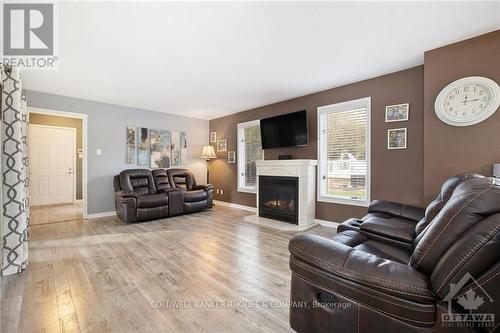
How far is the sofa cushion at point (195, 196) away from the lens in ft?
16.3

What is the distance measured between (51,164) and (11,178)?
16.1ft

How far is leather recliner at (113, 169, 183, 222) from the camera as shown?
426cm

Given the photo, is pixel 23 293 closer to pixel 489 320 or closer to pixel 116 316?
pixel 116 316

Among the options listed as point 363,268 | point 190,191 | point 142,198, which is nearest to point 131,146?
point 142,198

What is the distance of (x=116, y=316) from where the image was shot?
1648mm

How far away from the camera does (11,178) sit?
91.2 inches

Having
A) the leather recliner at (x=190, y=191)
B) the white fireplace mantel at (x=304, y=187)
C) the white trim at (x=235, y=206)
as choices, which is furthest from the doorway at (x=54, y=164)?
the white fireplace mantel at (x=304, y=187)

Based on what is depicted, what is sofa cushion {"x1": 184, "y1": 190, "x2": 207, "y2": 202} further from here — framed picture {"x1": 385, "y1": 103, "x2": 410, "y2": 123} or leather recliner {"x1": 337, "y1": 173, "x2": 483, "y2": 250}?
framed picture {"x1": 385, "y1": 103, "x2": 410, "y2": 123}

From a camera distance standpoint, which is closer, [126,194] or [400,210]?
[400,210]

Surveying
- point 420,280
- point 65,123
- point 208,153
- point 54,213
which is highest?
point 65,123

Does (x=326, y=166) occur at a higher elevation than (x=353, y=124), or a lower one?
lower

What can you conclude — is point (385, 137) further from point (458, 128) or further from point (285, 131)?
point (285, 131)

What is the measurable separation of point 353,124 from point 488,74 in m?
1.68

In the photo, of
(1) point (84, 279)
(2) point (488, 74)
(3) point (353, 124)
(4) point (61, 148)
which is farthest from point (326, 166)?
(4) point (61, 148)
